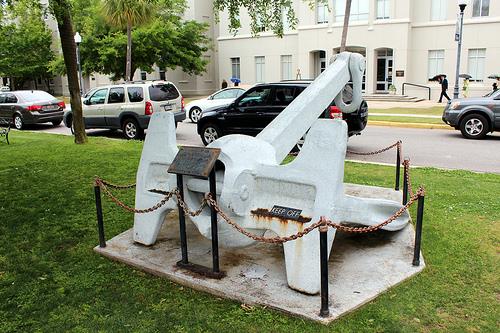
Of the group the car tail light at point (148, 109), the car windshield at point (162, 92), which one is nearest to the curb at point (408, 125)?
the car windshield at point (162, 92)

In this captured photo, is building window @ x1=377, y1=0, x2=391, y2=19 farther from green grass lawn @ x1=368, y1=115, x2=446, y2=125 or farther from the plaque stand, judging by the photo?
the plaque stand

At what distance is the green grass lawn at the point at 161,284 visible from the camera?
414cm

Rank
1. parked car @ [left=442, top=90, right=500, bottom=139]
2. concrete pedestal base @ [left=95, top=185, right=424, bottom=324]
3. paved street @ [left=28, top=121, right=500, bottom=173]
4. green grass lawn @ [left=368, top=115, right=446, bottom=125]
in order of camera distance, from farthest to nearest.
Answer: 1. green grass lawn @ [left=368, top=115, right=446, bottom=125]
2. parked car @ [left=442, top=90, right=500, bottom=139]
3. paved street @ [left=28, top=121, right=500, bottom=173]
4. concrete pedestal base @ [left=95, top=185, right=424, bottom=324]

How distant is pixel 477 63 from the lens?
93.9 feet

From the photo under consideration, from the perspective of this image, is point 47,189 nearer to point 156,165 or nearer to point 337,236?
point 156,165

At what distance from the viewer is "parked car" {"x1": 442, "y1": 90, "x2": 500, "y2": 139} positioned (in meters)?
14.1

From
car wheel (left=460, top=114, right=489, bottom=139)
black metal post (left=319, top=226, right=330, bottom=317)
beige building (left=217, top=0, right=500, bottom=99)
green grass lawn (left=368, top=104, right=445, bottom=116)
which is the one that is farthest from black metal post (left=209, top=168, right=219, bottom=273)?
beige building (left=217, top=0, right=500, bottom=99)

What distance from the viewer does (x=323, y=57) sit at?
33594 millimetres

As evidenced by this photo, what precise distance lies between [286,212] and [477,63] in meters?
27.6

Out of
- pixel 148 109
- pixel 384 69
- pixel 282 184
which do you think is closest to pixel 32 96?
pixel 148 109

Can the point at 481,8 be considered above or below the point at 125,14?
above

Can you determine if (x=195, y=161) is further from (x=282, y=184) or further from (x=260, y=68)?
(x=260, y=68)

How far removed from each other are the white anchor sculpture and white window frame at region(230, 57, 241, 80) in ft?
107

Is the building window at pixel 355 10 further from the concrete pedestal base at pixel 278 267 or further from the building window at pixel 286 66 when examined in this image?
the concrete pedestal base at pixel 278 267
